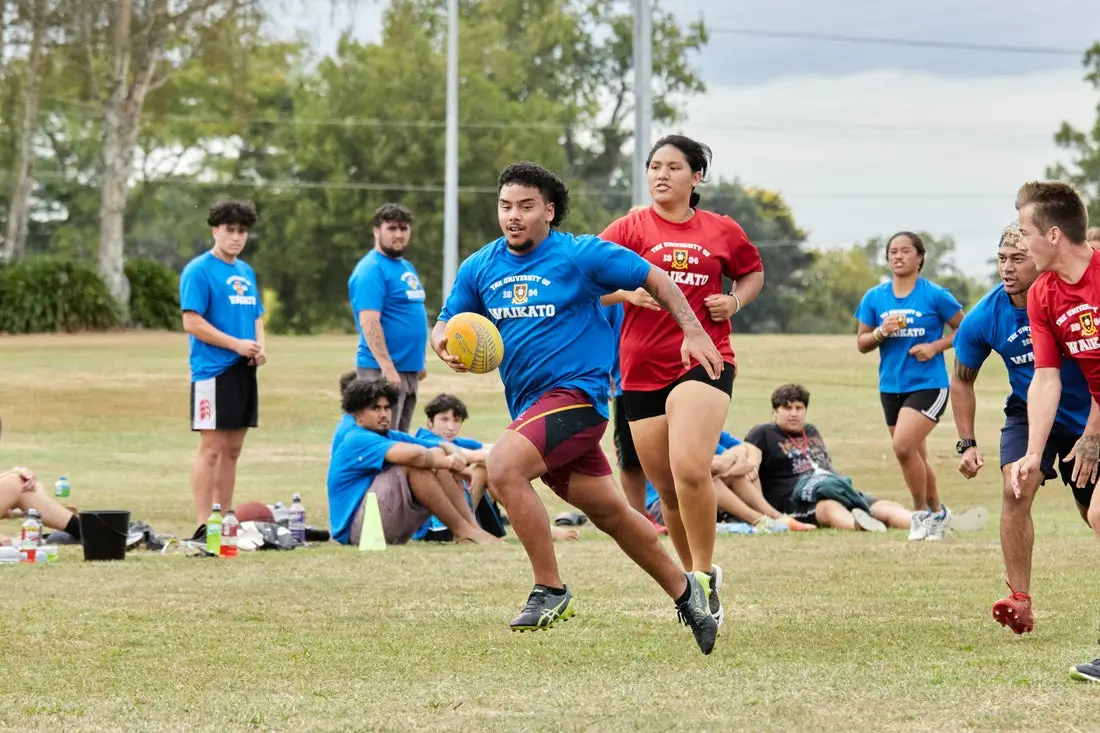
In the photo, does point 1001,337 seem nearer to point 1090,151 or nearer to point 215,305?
point 215,305

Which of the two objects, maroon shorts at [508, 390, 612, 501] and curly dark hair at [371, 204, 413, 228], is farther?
curly dark hair at [371, 204, 413, 228]

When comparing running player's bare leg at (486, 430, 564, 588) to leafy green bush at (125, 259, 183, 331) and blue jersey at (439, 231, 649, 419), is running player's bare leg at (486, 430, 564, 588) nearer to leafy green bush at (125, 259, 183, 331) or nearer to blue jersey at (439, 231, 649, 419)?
blue jersey at (439, 231, 649, 419)

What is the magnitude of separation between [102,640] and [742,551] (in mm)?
5112

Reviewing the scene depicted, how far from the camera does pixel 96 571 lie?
10164 mm

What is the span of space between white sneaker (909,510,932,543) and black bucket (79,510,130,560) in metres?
5.57

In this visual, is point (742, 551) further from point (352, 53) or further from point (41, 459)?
point (352, 53)

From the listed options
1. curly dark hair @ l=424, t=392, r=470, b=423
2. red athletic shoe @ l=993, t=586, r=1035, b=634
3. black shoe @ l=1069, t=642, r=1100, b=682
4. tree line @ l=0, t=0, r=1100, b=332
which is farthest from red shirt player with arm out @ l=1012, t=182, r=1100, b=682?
tree line @ l=0, t=0, r=1100, b=332

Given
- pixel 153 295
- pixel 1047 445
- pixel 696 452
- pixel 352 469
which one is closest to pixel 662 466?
pixel 696 452

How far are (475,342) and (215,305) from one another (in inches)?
235

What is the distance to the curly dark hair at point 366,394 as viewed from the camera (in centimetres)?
1225

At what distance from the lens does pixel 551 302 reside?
23.9 ft

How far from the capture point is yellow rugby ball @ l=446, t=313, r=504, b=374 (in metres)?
7.11

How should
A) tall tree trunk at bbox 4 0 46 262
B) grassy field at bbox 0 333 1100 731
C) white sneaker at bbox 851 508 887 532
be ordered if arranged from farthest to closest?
tall tree trunk at bbox 4 0 46 262
white sneaker at bbox 851 508 887 532
grassy field at bbox 0 333 1100 731

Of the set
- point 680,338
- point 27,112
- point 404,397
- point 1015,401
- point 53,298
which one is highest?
point 27,112
